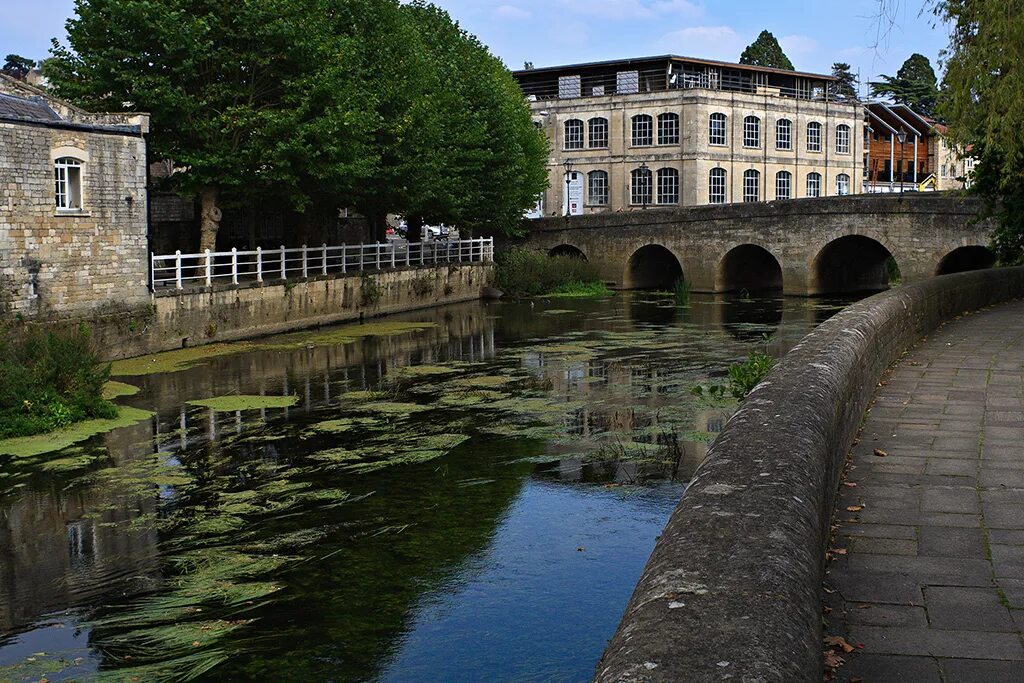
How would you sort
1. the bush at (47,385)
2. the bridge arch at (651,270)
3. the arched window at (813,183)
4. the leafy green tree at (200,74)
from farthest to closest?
the arched window at (813,183) → the bridge arch at (651,270) → the leafy green tree at (200,74) → the bush at (47,385)

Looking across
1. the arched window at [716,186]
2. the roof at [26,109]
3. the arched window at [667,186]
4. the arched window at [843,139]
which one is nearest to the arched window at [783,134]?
the arched window at [843,139]

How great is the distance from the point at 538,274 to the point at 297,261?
10.4m

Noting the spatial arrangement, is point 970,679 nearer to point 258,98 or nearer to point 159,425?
point 159,425

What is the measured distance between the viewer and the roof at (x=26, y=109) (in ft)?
65.2

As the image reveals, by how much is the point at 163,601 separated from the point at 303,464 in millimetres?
4419

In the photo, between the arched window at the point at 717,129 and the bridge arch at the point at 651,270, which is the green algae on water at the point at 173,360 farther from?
the arched window at the point at 717,129

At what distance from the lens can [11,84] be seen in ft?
69.9

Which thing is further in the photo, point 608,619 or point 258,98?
point 258,98

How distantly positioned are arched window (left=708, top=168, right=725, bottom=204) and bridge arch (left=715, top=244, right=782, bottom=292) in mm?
14914

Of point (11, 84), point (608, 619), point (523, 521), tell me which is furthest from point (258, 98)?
point (608, 619)

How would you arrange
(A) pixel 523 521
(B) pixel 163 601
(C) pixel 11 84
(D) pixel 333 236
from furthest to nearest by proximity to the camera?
(D) pixel 333 236 < (C) pixel 11 84 < (A) pixel 523 521 < (B) pixel 163 601

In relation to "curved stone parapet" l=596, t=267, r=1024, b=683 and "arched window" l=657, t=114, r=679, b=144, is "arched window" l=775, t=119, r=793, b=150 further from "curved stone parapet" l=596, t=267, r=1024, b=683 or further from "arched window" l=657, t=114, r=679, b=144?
"curved stone parapet" l=596, t=267, r=1024, b=683

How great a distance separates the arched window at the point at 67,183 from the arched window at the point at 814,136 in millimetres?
50557

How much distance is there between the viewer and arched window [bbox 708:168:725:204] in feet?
202
